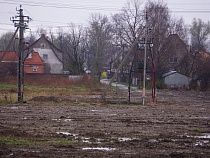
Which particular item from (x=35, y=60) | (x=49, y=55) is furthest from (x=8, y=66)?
(x=49, y=55)

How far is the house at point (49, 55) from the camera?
77375 mm

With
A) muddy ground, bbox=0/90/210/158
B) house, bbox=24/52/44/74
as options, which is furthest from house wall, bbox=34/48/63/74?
muddy ground, bbox=0/90/210/158

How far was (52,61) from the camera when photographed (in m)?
77.9

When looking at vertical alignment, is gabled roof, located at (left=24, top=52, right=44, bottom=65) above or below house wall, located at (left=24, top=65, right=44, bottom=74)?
above

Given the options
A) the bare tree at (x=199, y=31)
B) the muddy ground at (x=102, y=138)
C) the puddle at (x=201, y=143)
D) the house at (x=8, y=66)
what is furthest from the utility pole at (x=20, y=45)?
the bare tree at (x=199, y=31)

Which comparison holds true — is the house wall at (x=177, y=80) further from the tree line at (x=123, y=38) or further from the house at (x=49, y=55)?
the house at (x=49, y=55)

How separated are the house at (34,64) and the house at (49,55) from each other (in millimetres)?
3571

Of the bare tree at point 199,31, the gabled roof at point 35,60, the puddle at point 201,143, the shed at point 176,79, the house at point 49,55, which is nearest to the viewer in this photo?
the puddle at point 201,143

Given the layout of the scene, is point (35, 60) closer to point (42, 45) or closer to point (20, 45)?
point (42, 45)

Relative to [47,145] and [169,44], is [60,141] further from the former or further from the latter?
[169,44]

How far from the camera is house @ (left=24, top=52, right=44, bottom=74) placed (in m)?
70.6

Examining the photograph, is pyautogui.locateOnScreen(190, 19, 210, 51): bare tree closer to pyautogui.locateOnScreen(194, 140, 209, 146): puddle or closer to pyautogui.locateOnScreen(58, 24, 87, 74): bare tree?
pyautogui.locateOnScreen(58, 24, 87, 74): bare tree

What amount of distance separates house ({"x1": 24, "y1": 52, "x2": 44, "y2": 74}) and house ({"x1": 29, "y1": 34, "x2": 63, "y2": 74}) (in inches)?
141

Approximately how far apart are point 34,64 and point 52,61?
715 centimetres
